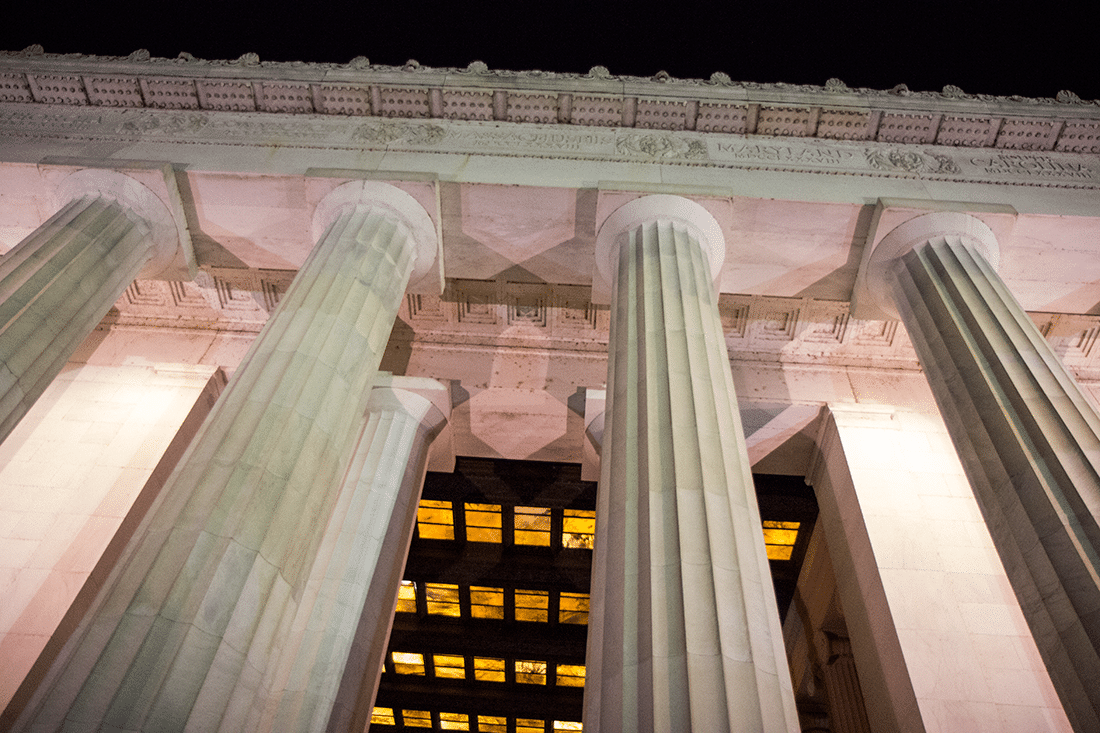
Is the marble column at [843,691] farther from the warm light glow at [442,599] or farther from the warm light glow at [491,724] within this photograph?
the warm light glow at [491,724]

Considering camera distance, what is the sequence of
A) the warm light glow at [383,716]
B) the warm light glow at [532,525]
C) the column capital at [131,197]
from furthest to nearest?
1. the warm light glow at [383,716]
2. the warm light glow at [532,525]
3. the column capital at [131,197]

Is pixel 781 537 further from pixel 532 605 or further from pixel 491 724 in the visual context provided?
pixel 491 724

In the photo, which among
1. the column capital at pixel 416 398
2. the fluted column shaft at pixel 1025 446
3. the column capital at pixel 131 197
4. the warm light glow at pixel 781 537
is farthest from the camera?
the warm light glow at pixel 781 537

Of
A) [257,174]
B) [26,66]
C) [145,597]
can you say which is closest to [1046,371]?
[145,597]

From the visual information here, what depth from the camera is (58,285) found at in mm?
10352

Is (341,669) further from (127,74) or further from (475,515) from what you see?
(127,74)

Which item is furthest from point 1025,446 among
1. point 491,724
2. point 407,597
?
point 491,724

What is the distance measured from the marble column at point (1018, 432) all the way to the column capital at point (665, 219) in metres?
3.49

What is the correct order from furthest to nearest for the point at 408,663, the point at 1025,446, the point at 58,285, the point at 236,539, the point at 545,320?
the point at 408,663
the point at 545,320
the point at 58,285
the point at 1025,446
the point at 236,539

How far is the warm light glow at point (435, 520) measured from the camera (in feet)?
63.5

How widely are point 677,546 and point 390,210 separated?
846cm

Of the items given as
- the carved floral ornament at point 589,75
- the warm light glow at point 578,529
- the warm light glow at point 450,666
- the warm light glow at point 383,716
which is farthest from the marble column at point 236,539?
the warm light glow at point 383,716

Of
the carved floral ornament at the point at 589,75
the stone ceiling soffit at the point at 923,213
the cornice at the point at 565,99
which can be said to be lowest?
the stone ceiling soffit at the point at 923,213

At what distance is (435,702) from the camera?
74.4ft
